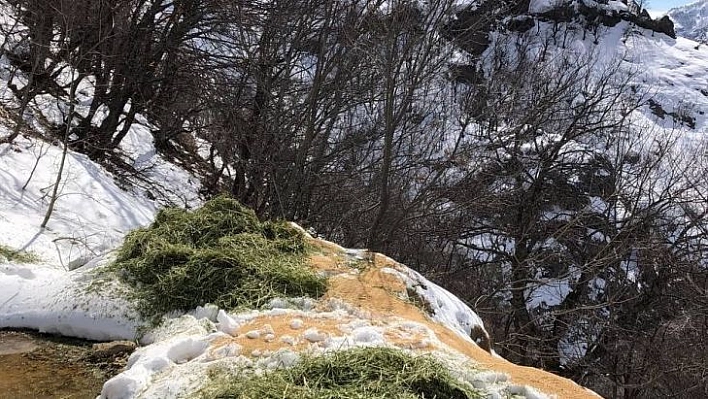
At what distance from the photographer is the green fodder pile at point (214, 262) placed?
11.5 ft

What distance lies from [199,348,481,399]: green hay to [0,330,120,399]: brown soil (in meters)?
0.91

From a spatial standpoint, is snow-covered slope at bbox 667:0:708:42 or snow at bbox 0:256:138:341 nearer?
snow at bbox 0:256:138:341

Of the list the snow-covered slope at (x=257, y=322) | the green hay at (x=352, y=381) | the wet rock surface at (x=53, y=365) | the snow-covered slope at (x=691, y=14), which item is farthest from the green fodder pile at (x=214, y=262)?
the snow-covered slope at (x=691, y=14)

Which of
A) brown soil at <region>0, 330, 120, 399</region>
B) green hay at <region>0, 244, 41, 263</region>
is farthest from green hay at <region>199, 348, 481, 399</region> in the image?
green hay at <region>0, 244, 41, 263</region>

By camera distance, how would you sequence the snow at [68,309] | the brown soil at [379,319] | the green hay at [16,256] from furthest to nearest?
the green hay at [16,256] → the snow at [68,309] → the brown soil at [379,319]

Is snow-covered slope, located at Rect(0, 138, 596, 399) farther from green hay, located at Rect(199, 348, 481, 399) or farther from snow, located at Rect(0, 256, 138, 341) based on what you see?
green hay, located at Rect(199, 348, 481, 399)

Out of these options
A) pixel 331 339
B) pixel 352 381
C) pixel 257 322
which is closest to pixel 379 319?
pixel 331 339

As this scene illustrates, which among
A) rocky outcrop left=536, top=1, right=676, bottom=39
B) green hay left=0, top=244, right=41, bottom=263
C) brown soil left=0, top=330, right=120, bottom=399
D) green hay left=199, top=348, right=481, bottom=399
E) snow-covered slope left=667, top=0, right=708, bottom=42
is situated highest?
snow-covered slope left=667, top=0, right=708, bottom=42

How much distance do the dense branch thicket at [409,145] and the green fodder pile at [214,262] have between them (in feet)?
11.1

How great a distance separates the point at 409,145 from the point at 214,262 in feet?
26.2

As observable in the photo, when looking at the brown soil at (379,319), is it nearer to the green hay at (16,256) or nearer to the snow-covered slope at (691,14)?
the green hay at (16,256)

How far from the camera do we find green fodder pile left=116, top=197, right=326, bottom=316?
11.5 ft

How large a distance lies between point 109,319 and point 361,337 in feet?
5.24

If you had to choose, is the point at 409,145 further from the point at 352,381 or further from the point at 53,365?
the point at 352,381
